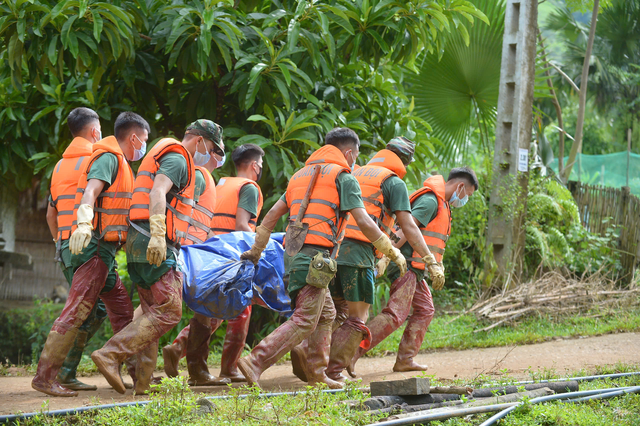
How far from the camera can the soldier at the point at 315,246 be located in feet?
16.8

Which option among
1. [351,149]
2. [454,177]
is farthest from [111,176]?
[454,177]

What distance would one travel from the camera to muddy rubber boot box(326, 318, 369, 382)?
5652 millimetres

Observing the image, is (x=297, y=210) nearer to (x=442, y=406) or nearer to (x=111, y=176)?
(x=111, y=176)

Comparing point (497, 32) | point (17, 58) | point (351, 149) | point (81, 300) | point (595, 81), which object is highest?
point (595, 81)

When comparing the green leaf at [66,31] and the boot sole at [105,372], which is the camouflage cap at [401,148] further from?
the green leaf at [66,31]

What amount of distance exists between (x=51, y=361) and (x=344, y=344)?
89.7 inches

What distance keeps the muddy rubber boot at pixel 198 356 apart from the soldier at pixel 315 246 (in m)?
0.87

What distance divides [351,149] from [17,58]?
12.4 feet

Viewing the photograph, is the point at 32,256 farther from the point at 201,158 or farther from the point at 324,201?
the point at 324,201

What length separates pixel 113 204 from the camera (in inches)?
212

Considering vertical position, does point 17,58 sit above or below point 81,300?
above

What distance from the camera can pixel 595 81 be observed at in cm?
2456

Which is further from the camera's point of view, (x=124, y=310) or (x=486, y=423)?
(x=124, y=310)

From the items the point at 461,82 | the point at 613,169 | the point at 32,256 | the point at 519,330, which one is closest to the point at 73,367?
the point at 519,330
